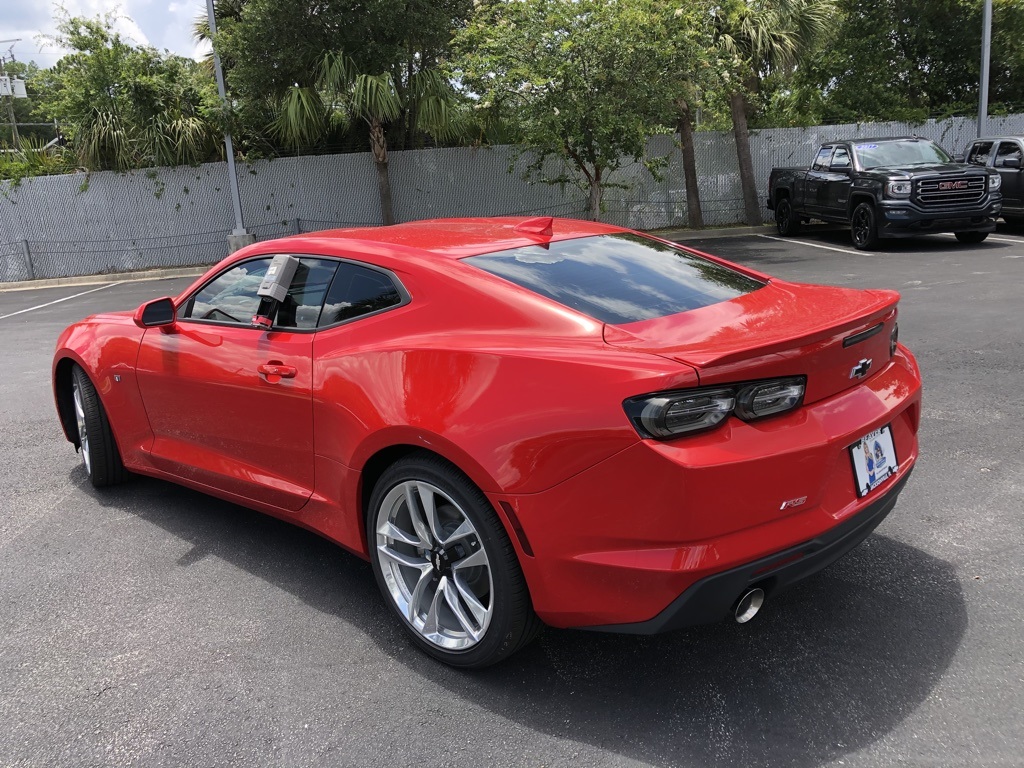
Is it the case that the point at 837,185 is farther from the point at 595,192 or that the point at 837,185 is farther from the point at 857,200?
the point at 595,192

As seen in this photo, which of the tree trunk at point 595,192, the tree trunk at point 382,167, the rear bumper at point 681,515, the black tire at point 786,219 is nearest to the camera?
the rear bumper at point 681,515

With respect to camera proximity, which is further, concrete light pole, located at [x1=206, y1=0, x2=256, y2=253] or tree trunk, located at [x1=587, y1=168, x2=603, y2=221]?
concrete light pole, located at [x1=206, y1=0, x2=256, y2=253]

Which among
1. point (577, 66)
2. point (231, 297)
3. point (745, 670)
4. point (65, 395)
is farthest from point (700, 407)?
point (577, 66)

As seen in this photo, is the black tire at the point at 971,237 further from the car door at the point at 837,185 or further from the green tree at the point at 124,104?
the green tree at the point at 124,104

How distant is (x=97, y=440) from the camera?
15.7ft

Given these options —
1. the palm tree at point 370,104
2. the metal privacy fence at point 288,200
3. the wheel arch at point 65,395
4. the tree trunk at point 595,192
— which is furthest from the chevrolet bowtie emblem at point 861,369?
the metal privacy fence at point 288,200

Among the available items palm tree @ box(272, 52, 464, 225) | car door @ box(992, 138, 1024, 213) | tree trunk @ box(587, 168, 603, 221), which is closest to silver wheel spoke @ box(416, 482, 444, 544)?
tree trunk @ box(587, 168, 603, 221)

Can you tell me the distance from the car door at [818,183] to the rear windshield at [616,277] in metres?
14.1

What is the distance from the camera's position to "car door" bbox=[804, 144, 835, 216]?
16.6 metres

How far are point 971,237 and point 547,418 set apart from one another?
51.1 feet

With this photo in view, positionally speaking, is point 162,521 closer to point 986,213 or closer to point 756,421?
point 756,421

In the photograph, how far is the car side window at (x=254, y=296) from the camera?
3.53 metres

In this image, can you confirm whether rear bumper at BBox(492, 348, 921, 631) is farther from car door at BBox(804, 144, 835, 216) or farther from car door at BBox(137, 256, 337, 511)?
car door at BBox(804, 144, 835, 216)

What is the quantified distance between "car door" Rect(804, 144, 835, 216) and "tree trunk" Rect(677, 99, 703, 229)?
140 inches
